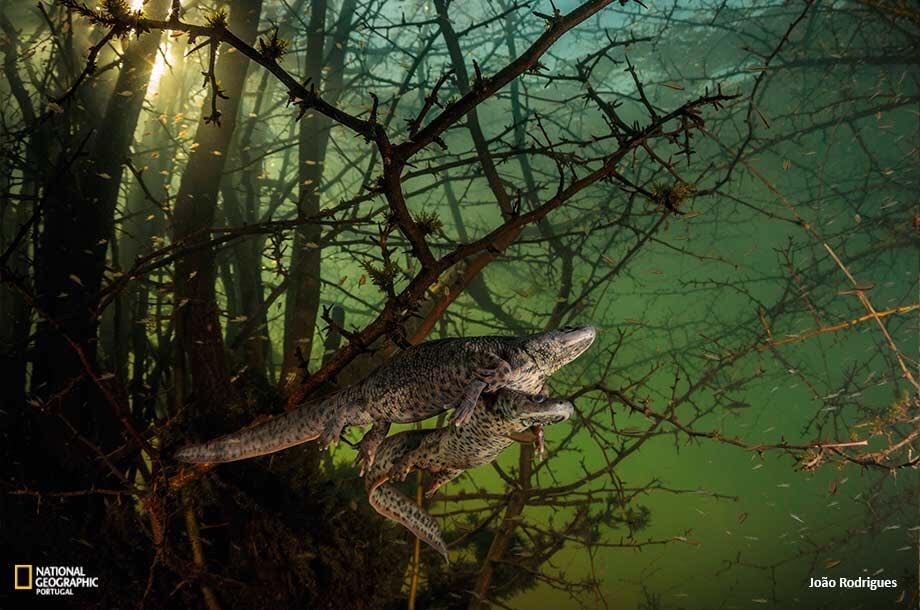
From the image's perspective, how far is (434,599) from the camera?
6512mm

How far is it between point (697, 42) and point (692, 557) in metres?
11.9

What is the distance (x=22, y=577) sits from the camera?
4.55 meters

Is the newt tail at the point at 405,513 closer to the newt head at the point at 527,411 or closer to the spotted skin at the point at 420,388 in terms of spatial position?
the spotted skin at the point at 420,388

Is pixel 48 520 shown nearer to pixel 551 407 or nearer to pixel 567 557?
pixel 551 407

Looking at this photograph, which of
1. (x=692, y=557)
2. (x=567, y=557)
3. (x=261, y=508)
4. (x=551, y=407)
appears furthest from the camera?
(x=692, y=557)

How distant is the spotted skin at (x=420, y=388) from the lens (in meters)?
2.25

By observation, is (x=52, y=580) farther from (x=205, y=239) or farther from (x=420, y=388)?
(x=420, y=388)

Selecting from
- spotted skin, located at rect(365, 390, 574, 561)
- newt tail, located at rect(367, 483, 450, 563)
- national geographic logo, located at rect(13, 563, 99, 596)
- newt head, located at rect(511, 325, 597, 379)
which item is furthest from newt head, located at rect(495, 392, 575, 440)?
national geographic logo, located at rect(13, 563, 99, 596)

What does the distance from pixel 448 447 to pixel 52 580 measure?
12.6 ft

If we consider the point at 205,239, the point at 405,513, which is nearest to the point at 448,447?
the point at 405,513

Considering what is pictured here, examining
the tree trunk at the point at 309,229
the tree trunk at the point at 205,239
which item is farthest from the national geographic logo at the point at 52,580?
the tree trunk at the point at 309,229

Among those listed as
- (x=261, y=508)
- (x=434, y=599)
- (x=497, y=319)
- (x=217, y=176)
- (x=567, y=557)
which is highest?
(x=217, y=176)

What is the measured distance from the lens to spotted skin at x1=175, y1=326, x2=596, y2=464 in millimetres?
2246

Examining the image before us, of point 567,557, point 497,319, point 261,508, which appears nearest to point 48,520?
point 261,508
